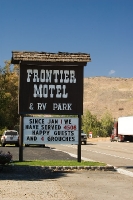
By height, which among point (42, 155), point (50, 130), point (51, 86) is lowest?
point (42, 155)

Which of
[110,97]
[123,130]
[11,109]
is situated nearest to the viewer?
[11,109]

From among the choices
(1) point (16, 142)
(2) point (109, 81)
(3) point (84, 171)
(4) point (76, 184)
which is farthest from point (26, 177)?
(2) point (109, 81)

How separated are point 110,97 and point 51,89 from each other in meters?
154

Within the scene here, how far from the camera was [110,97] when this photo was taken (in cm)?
17375

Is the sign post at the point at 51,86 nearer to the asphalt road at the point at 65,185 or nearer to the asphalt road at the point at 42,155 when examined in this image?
the asphalt road at the point at 65,185

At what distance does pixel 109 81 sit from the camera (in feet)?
652

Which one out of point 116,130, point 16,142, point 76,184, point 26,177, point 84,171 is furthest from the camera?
point 116,130

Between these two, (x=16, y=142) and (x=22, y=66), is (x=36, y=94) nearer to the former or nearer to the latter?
(x=22, y=66)

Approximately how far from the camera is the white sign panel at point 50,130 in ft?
68.4

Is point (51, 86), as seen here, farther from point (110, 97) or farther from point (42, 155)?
point (110, 97)

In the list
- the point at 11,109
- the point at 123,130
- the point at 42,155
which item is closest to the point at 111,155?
the point at 42,155

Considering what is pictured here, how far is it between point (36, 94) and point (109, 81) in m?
179

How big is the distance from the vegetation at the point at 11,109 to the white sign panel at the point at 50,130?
98.7 inches

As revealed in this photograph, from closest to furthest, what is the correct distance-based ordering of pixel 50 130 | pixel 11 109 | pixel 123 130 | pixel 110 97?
pixel 50 130 < pixel 11 109 < pixel 123 130 < pixel 110 97
